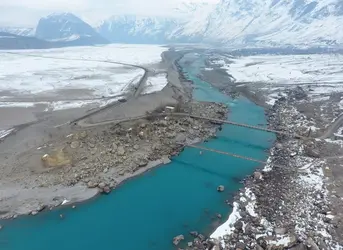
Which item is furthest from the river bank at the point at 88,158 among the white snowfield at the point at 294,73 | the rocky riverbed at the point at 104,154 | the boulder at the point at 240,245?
the white snowfield at the point at 294,73

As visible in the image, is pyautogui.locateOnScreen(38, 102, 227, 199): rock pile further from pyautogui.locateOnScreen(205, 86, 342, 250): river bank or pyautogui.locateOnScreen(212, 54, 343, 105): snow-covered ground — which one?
pyautogui.locateOnScreen(212, 54, 343, 105): snow-covered ground

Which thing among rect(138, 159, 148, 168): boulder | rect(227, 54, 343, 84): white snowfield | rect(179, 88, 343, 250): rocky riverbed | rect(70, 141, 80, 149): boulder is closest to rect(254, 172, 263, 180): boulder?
rect(179, 88, 343, 250): rocky riverbed

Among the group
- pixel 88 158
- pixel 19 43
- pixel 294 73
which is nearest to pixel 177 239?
pixel 88 158

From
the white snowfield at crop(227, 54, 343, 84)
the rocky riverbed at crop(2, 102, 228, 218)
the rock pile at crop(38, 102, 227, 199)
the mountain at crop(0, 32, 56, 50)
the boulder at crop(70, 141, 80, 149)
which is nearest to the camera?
the rocky riverbed at crop(2, 102, 228, 218)

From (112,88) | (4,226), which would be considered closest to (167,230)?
(4,226)

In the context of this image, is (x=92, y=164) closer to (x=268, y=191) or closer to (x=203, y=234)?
(x=203, y=234)
